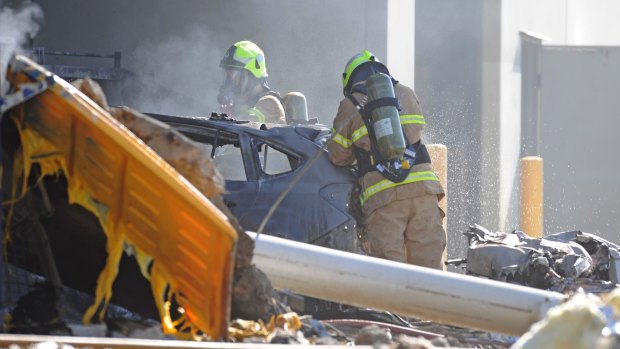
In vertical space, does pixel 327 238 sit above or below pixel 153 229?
below

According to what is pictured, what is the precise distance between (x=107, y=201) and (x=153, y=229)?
0.87 feet

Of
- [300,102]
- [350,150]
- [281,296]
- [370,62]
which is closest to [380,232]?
[350,150]

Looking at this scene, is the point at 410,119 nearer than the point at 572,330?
No

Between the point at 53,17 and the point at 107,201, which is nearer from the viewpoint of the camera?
the point at 107,201

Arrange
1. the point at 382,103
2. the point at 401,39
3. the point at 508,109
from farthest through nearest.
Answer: the point at 508,109 → the point at 401,39 → the point at 382,103

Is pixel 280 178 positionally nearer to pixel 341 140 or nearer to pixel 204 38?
pixel 341 140

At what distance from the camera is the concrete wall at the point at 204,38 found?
13711 millimetres

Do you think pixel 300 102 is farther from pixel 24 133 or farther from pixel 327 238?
pixel 24 133

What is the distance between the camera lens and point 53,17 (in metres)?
14.4

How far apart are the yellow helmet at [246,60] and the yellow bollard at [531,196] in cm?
376

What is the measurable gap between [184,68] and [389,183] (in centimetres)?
749

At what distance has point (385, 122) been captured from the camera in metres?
7.06

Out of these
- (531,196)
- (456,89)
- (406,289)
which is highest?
(406,289)

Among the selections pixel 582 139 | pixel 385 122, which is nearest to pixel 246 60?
pixel 385 122
